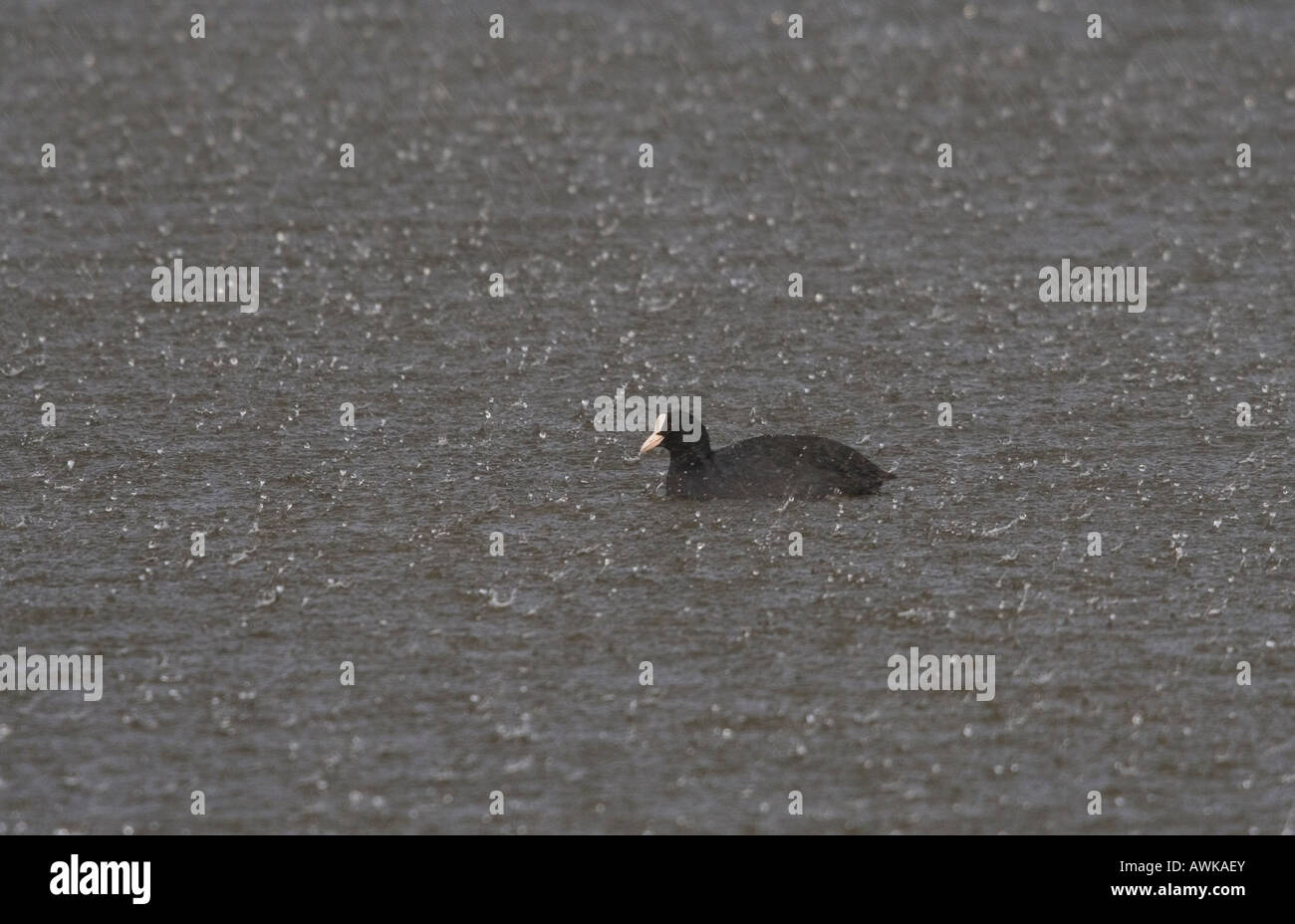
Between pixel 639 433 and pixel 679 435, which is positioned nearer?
pixel 679 435

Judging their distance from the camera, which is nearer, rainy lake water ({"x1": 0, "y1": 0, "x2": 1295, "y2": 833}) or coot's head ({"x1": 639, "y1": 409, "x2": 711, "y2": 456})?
rainy lake water ({"x1": 0, "y1": 0, "x2": 1295, "y2": 833})

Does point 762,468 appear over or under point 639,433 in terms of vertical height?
under

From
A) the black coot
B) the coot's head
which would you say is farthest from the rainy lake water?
the coot's head

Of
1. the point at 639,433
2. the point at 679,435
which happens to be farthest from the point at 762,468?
the point at 639,433

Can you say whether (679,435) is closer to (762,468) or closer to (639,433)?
(762,468)

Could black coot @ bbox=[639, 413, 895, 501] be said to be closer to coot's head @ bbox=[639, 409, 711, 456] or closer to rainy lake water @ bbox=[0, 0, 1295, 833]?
coot's head @ bbox=[639, 409, 711, 456]

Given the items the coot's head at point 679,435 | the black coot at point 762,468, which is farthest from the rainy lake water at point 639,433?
the coot's head at point 679,435
